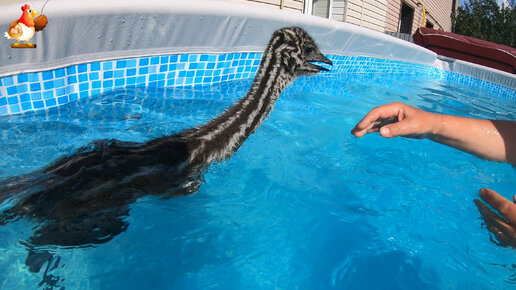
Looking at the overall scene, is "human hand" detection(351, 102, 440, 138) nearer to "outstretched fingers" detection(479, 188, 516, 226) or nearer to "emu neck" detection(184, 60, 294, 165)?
"outstretched fingers" detection(479, 188, 516, 226)

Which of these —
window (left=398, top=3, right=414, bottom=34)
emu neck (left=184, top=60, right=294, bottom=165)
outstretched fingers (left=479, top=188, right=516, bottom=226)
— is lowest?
outstretched fingers (left=479, top=188, right=516, bottom=226)

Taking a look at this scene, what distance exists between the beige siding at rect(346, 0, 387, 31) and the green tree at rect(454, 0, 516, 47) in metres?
15.0

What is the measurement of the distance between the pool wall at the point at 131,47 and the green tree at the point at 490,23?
87.2 feet

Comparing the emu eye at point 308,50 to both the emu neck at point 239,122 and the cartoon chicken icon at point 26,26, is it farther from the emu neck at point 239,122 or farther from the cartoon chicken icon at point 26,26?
the cartoon chicken icon at point 26,26

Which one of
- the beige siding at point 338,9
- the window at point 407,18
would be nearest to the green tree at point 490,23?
the window at point 407,18

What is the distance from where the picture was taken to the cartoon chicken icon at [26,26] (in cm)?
368

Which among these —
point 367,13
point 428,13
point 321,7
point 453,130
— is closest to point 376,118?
point 453,130

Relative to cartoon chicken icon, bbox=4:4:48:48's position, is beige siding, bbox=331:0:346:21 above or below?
above

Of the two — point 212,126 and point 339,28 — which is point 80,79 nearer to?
point 212,126

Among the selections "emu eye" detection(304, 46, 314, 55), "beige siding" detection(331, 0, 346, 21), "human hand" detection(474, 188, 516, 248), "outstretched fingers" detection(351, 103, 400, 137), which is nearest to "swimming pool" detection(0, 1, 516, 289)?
"human hand" detection(474, 188, 516, 248)

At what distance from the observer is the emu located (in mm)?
2332

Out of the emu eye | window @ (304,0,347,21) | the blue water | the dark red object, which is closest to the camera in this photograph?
the blue water

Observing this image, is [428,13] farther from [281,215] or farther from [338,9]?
[281,215]

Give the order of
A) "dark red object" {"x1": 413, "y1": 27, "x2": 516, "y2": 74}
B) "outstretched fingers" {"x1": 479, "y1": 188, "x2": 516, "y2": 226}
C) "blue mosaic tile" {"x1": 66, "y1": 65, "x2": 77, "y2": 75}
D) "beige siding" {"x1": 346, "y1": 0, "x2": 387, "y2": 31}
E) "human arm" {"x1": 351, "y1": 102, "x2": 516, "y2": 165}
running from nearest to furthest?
"outstretched fingers" {"x1": 479, "y1": 188, "x2": 516, "y2": 226}
"human arm" {"x1": 351, "y1": 102, "x2": 516, "y2": 165}
"blue mosaic tile" {"x1": 66, "y1": 65, "x2": 77, "y2": 75}
"dark red object" {"x1": 413, "y1": 27, "x2": 516, "y2": 74}
"beige siding" {"x1": 346, "y1": 0, "x2": 387, "y2": 31}
